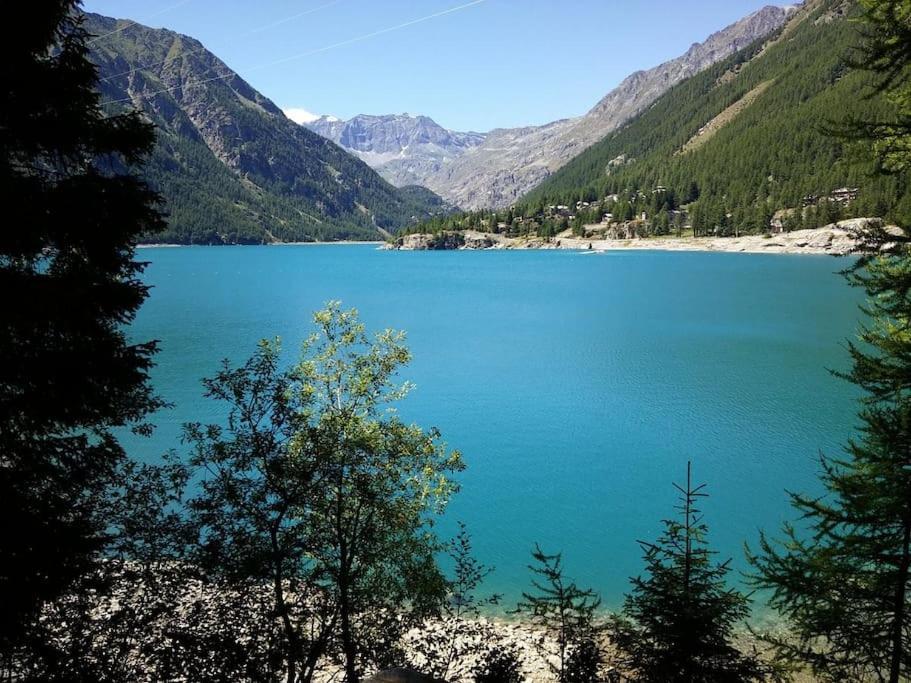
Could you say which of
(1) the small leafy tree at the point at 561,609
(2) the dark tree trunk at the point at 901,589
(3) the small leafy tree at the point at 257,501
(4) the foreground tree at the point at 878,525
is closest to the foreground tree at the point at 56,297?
(3) the small leafy tree at the point at 257,501

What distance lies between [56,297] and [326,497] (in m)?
6.94

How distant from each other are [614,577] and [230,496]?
18110mm

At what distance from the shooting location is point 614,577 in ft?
74.2

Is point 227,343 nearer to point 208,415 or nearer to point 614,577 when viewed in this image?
point 208,415

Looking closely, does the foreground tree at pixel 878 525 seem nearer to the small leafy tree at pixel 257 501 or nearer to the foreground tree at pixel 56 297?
the small leafy tree at pixel 257 501

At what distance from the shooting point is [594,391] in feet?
151

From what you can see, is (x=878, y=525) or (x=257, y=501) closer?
(x=257, y=501)

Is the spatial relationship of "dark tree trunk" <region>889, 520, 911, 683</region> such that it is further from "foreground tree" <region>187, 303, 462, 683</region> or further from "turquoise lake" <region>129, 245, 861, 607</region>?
"turquoise lake" <region>129, 245, 861, 607</region>

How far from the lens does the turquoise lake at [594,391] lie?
26.9 metres

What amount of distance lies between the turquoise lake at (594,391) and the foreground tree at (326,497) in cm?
383

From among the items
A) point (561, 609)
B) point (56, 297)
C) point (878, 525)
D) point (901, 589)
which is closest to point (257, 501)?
point (56, 297)

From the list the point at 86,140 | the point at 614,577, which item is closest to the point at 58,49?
the point at 86,140

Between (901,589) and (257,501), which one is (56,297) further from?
(901,589)

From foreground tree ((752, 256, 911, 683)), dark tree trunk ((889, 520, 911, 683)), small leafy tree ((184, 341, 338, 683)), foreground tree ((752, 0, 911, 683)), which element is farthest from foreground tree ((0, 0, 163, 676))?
dark tree trunk ((889, 520, 911, 683))
